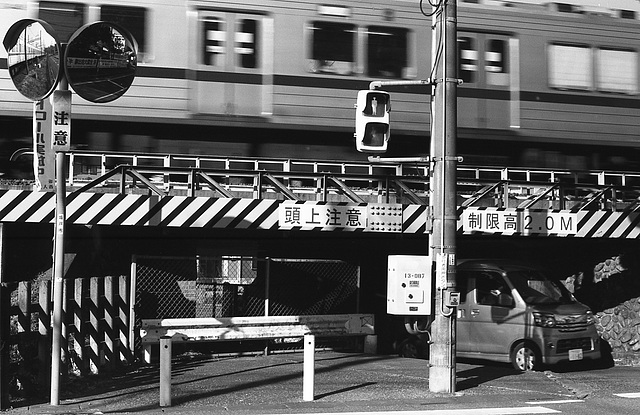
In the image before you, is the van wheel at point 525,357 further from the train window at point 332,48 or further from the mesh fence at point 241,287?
the train window at point 332,48

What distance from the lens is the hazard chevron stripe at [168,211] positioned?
13.0m

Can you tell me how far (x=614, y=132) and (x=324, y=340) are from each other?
8.60 m

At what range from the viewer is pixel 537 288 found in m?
14.2

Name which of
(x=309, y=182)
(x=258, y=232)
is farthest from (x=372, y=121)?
(x=309, y=182)

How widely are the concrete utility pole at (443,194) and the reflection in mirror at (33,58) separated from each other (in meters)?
4.71

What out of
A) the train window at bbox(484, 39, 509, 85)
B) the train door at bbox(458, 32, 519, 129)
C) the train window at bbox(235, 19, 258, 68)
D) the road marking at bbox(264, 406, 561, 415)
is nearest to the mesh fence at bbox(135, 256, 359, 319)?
the train window at bbox(235, 19, 258, 68)

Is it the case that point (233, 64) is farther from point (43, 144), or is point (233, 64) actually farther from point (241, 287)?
point (43, 144)

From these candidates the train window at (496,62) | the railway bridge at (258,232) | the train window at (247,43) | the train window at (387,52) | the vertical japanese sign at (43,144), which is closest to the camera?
the vertical japanese sign at (43,144)

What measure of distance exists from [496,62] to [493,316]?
21.0ft

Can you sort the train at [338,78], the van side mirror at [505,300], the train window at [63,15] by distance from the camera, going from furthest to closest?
the train at [338,78] < the train window at [63,15] < the van side mirror at [505,300]

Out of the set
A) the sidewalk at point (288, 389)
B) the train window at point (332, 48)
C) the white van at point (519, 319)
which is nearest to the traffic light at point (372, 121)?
the sidewalk at point (288, 389)

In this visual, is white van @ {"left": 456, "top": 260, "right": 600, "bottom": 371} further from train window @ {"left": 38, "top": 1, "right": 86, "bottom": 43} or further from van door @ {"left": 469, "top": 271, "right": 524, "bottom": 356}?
train window @ {"left": 38, "top": 1, "right": 86, "bottom": 43}

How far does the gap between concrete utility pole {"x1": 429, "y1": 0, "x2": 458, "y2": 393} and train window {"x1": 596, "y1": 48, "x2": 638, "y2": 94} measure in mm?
8934

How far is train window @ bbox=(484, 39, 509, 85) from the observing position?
17984 millimetres
